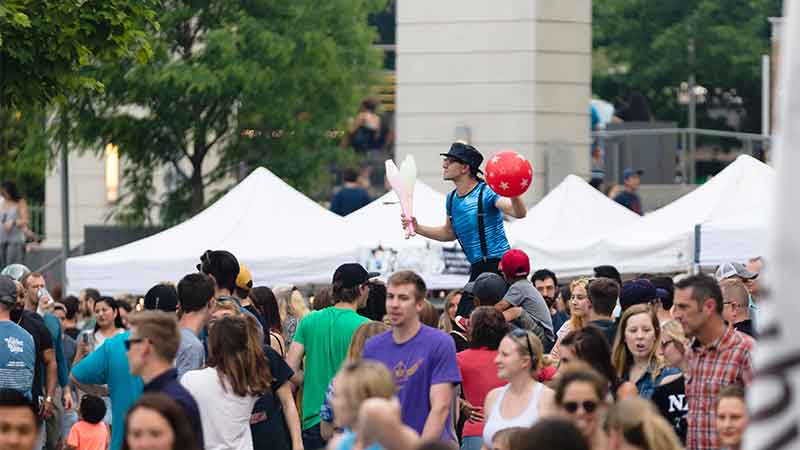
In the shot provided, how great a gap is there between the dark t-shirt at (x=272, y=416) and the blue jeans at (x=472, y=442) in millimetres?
994

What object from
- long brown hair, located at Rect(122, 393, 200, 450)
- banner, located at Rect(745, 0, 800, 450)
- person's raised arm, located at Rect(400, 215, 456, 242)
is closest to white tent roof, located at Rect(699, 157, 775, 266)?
person's raised arm, located at Rect(400, 215, 456, 242)

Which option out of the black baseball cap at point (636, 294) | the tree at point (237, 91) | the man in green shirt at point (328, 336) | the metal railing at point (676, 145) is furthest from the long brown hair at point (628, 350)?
the metal railing at point (676, 145)

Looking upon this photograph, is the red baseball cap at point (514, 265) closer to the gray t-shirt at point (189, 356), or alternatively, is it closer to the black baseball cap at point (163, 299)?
the black baseball cap at point (163, 299)

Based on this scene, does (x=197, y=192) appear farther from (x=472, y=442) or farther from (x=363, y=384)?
(x=363, y=384)

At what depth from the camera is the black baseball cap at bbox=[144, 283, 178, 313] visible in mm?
Result: 10953

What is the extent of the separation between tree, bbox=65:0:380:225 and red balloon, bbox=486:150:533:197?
45.5 ft

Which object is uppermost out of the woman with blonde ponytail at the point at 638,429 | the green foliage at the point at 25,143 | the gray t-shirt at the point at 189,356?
the green foliage at the point at 25,143

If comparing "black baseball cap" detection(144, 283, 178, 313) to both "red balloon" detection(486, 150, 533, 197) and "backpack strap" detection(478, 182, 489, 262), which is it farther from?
"red balloon" detection(486, 150, 533, 197)

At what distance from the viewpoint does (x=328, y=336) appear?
35.9 feet

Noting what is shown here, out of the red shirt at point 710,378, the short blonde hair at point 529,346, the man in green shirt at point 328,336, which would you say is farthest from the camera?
the man in green shirt at point 328,336

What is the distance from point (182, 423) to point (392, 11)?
4406cm

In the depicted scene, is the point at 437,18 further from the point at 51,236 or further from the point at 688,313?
the point at 688,313

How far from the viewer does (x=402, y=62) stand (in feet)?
93.1

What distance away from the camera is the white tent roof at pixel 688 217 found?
17.7m
